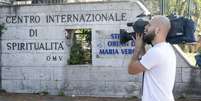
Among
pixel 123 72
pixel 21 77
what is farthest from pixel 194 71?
pixel 21 77

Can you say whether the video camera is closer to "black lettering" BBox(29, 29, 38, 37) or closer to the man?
the man

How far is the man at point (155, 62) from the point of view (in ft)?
12.7

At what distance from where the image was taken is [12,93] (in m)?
10.6

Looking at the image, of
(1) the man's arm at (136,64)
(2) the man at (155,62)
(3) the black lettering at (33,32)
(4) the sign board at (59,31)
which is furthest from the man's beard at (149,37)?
(3) the black lettering at (33,32)

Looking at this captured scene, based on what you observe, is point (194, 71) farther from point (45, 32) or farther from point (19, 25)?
point (19, 25)

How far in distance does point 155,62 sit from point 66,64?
655cm

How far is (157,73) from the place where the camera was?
3.93 metres

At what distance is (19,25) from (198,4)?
15.3 ft

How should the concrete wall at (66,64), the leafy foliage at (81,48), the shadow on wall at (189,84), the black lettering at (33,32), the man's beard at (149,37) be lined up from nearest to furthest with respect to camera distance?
the man's beard at (149,37) < the shadow on wall at (189,84) < the concrete wall at (66,64) < the leafy foliage at (81,48) < the black lettering at (33,32)

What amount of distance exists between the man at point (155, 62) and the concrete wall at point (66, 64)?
5.87 metres

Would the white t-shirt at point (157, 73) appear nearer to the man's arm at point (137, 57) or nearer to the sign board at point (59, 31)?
the man's arm at point (137, 57)

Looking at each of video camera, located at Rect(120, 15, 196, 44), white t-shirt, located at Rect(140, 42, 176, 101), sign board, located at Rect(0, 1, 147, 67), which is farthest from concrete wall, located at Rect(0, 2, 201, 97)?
white t-shirt, located at Rect(140, 42, 176, 101)

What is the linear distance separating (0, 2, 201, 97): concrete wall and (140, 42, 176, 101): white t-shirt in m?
5.86

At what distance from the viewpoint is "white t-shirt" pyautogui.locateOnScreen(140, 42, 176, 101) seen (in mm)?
3896
